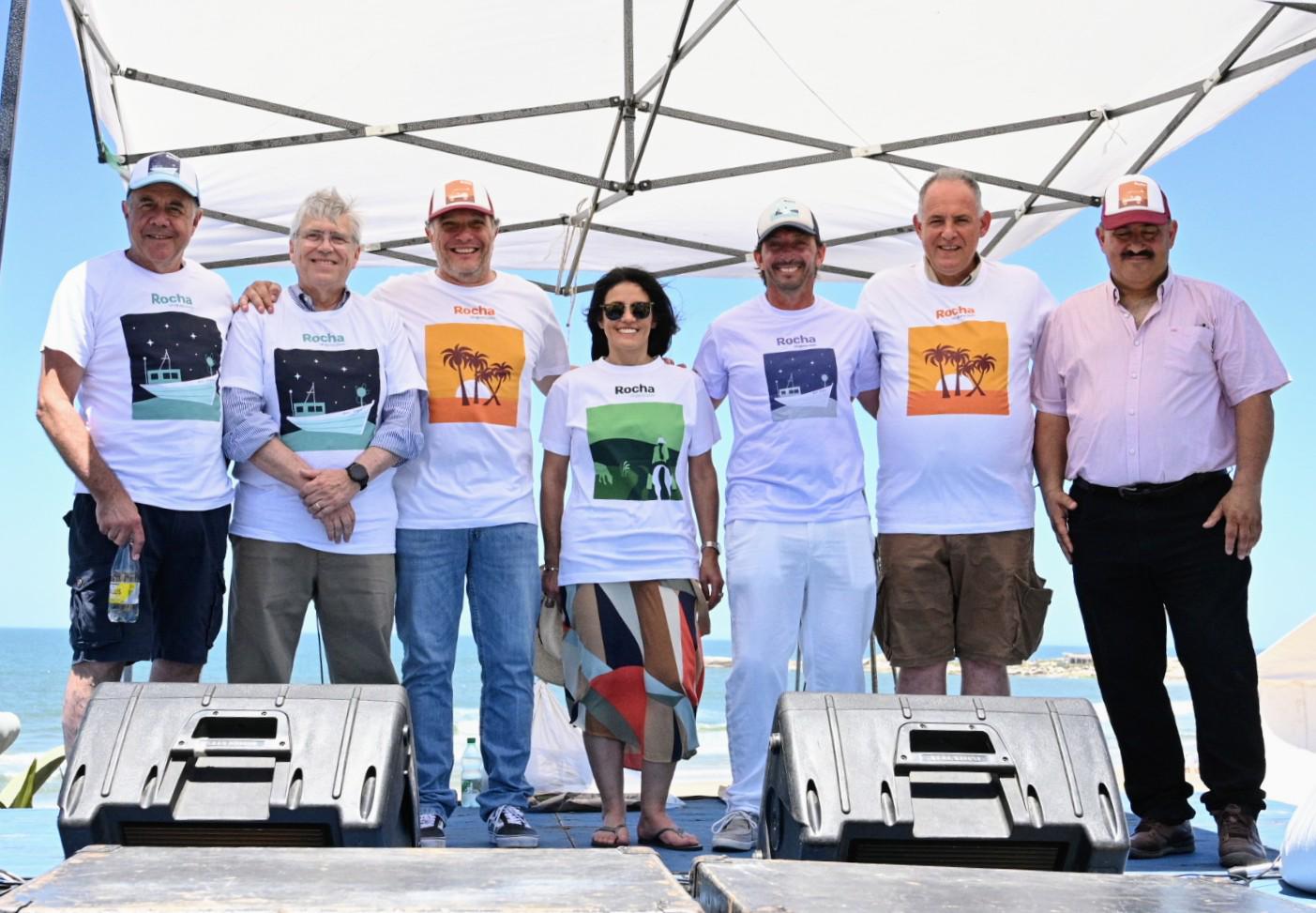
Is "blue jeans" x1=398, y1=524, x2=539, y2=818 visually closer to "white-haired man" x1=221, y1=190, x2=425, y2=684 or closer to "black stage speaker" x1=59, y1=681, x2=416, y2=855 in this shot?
"white-haired man" x1=221, y1=190, x2=425, y2=684

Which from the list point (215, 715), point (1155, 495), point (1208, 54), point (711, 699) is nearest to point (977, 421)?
point (1155, 495)

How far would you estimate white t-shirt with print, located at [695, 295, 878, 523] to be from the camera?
11.5ft

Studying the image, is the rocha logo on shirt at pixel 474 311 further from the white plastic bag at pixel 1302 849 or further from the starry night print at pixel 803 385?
the white plastic bag at pixel 1302 849

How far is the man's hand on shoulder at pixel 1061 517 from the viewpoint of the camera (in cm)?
361

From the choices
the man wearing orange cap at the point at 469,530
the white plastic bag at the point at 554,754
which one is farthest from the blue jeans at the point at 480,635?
the white plastic bag at the point at 554,754

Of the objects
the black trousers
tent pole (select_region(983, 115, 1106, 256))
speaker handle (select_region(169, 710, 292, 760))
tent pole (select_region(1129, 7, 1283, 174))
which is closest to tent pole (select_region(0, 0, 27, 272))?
speaker handle (select_region(169, 710, 292, 760))

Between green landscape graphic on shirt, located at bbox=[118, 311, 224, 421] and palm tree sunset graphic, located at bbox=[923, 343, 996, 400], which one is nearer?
green landscape graphic on shirt, located at bbox=[118, 311, 224, 421]

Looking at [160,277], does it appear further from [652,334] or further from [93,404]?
[652,334]

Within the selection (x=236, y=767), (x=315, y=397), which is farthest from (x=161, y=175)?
(x=236, y=767)

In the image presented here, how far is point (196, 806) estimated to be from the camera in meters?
2.33

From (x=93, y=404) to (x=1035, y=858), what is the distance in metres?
2.42

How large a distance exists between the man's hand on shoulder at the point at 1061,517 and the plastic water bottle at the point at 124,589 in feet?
7.85

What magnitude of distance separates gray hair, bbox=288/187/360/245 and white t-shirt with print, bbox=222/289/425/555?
223mm

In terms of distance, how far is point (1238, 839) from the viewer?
3365 millimetres
